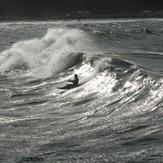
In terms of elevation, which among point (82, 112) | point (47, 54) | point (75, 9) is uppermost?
point (82, 112)

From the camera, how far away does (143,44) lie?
5778 centimetres

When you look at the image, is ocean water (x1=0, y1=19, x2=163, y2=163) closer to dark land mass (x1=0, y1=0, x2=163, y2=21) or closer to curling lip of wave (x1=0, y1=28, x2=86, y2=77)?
curling lip of wave (x1=0, y1=28, x2=86, y2=77)

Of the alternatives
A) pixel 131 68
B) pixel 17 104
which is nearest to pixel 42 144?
pixel 17 104

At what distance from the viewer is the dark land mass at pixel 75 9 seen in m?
128

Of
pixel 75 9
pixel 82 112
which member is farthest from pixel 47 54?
pixel 75 9

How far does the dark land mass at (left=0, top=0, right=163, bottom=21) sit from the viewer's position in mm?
128375

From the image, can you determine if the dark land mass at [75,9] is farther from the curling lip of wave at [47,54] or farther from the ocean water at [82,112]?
the ocean water at [82,112]

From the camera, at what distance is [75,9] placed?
136 meters

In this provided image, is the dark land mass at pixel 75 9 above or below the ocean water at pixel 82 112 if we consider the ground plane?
below

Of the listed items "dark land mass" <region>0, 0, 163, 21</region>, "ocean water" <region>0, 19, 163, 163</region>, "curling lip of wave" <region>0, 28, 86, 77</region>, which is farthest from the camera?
"dark land mass" <region>0, 0, 163, 21</region>

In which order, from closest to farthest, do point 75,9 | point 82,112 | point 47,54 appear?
point 82,112 < point 47,54 < point 75,9

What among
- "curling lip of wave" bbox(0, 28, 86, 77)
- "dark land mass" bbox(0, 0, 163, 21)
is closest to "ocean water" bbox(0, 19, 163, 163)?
"curling lip of wave" bbox(0, 28, 86, 77)

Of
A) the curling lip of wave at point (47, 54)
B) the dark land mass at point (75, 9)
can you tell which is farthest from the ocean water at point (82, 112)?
the dark land mass at point (75, 9)

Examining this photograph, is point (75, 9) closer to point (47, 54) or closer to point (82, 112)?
point (47, 54)
